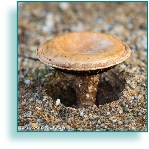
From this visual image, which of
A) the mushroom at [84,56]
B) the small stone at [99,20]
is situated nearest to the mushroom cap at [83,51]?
the mushroom at [84,56]

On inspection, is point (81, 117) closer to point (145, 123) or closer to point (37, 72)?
point (145, 123)

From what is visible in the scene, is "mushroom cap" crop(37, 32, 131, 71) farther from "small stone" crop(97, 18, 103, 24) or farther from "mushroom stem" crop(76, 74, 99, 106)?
"small stone" crop(97, 18, 103, 24)

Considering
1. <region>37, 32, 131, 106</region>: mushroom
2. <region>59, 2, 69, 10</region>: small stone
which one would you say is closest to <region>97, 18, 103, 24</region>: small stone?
<region>59, 2, 69, 10</region>: small stone

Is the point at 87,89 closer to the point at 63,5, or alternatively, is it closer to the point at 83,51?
the point at 83,51

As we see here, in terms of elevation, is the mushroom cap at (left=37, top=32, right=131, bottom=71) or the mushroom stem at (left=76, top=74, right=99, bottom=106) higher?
the mushroom cap at (left=37, top=32, right=131, bottom=71)

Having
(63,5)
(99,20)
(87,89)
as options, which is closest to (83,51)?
(87,89)

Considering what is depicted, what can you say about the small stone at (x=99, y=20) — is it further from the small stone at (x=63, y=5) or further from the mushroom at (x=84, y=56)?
the mushroom at (x=84, y=56)

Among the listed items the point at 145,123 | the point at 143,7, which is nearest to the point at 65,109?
the point at 145,123
